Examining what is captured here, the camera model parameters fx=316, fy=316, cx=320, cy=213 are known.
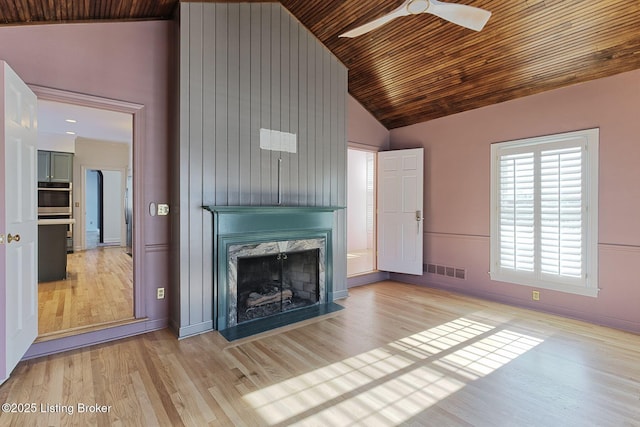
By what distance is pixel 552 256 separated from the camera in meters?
3.90

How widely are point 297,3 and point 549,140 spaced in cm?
351

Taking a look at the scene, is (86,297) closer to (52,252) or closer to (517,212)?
(52,252)

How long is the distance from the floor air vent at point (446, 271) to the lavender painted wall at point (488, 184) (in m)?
0.07

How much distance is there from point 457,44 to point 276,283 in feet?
11.6

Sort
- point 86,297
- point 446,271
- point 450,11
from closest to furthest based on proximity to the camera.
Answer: point 450,11
point 86,297
point 446,271

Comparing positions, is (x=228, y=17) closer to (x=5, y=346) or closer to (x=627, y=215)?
Answer: (x=5, y=346)

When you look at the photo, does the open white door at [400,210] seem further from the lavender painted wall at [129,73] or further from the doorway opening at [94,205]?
the doorway opening at [94,205]

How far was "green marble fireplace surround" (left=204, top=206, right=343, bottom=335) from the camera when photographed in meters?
3.34

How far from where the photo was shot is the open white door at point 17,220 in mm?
2182

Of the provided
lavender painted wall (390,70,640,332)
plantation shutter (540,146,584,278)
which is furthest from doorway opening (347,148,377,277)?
plantation shutter (540,146,584,278)

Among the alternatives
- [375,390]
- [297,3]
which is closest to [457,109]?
[297,3]

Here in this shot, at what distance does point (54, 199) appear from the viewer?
Answer: 25.3 ft

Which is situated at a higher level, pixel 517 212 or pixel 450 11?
pixel 450 11

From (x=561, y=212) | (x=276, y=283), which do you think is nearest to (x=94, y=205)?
(x=276, y=283)
